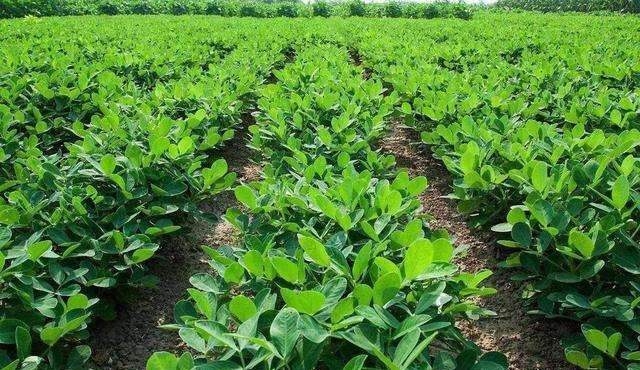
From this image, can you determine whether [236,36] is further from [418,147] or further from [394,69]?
[418,147]

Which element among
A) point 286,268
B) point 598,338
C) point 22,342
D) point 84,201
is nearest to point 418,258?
point 286,268

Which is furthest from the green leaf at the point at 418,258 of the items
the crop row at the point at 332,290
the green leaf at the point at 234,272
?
the green leaf at the point at 234,272

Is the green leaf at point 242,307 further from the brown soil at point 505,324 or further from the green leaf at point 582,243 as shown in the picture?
the green leaf at point 582,243

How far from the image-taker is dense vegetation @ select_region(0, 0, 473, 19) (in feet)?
79.4

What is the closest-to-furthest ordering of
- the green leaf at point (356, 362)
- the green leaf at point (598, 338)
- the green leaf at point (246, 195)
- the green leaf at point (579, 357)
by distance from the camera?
the green leaf at point (356, 362)
the green leaf at point (598, 338)
the green leaf at point (579, 357)
the green leaf at point (246, 195)

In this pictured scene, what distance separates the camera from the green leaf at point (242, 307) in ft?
4.37

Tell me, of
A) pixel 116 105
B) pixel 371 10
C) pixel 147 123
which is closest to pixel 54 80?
pixel 116 105

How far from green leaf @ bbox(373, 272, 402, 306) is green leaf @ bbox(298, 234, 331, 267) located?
23cm

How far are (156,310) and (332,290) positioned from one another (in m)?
1.55

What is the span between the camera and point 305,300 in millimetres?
1294

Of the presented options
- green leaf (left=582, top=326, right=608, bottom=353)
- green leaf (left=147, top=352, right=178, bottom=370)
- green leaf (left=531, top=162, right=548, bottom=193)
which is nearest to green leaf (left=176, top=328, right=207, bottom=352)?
green leaf (left=147, top=352, right=178, bottom=370)

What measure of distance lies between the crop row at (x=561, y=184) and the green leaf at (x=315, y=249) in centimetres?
88

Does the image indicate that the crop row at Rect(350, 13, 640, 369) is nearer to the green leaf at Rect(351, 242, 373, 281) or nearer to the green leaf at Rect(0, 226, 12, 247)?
the green leaf at Rect(351, 242, 373, 281)

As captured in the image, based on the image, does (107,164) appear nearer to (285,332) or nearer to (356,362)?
(285,332)
